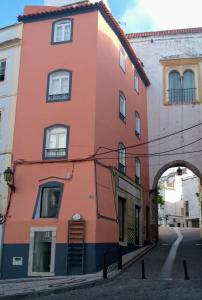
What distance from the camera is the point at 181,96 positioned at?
27625 millimetres

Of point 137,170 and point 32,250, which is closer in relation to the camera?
point 32,250

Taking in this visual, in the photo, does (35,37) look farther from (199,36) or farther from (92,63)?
(199,36)

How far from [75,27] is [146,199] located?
11754 millimetres

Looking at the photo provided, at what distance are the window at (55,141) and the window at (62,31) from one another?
4.38 meters

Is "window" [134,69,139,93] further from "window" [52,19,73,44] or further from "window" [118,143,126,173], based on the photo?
"window" [52,19,73,44]

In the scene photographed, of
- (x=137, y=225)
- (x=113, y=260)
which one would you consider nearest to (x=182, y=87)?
(x=137, y=225)

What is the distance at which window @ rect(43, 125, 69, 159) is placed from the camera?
1802 cm

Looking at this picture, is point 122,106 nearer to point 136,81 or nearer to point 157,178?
point 136,81

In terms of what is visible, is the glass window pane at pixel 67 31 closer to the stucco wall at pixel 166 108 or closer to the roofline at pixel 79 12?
the roofline at pixel 79 12

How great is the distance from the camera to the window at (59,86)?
1888 centimetres

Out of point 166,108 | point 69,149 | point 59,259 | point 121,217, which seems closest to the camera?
point 59,259

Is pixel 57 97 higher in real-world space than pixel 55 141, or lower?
higher

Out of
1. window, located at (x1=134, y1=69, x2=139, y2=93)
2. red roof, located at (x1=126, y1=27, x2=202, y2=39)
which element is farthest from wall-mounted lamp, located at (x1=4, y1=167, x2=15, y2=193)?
red roof, located at (x1=126, y1=27, x2=202, y2=39)

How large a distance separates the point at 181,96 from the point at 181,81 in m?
1.02
